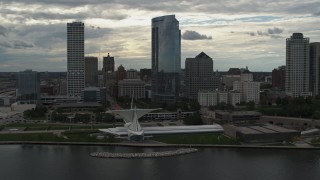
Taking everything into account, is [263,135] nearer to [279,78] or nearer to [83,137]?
[83,137]

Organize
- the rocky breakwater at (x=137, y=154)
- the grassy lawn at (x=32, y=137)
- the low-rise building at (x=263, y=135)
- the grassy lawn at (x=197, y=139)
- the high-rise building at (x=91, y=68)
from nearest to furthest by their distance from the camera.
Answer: the rocky breakwater at (x=137, y=154) < the grassy lawn at (x=197, y=139) < the low-rise building at (x=263, y=135) < the grassy lawn at (x=32, y=137) < the high-rise building at (x=91, y=68)

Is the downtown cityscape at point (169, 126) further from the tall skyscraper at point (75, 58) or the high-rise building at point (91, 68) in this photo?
the high-rise building at point (91, 68)

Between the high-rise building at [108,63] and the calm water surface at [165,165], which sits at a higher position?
the high-rise building at [108,63]

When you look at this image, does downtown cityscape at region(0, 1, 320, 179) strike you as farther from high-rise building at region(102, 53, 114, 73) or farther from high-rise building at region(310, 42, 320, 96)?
high-rise building at region(102, 53, 114, 73)

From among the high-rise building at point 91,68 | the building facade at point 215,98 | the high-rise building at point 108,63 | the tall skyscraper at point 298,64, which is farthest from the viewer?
the high-rise building at point 108,63

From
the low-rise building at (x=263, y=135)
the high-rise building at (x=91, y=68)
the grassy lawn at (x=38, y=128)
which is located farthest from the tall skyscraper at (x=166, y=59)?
the high-rise building at (x=91, y=68)

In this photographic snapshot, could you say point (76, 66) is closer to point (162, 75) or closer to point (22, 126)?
point (162, 75)

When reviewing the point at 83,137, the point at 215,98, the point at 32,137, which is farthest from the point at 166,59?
the point at 32,137
